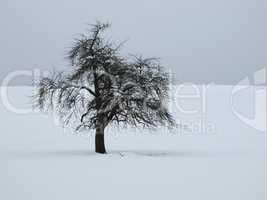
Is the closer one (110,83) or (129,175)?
(129,175)

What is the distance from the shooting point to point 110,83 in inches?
762

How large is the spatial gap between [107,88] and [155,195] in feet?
31.7

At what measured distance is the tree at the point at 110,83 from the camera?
62.6 ft

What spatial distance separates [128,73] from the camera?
19188 millimetres

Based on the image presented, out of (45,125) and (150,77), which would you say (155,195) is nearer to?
(150,77)

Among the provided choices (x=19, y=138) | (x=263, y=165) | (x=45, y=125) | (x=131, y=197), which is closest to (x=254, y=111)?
(x=45, y=125)

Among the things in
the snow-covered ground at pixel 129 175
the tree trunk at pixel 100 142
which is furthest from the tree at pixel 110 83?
the snow-covered ground at pixel 129 175

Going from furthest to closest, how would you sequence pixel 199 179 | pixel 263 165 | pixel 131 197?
pixel 263 165, pixel 199 179, pixel 131 197

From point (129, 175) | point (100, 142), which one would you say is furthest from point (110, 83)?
point (129, 175)

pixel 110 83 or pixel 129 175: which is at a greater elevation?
pixel 110 83

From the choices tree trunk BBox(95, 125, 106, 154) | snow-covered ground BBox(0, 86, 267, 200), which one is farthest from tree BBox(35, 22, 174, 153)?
snow-covered ground BBox(0, 86, 267, 200)

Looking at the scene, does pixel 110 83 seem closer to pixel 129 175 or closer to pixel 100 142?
pixel 100 142

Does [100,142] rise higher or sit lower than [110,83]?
lower

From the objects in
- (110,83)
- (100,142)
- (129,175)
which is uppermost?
(110,83)
